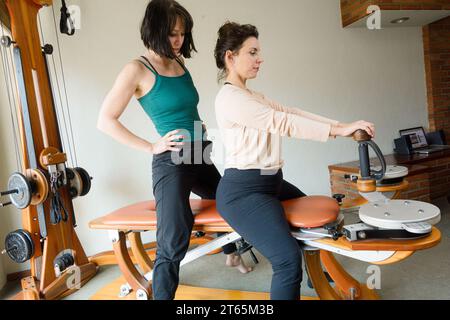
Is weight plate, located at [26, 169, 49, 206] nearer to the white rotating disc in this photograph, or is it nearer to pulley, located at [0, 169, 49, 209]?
pulley, located at [0, 169, 49, 209]

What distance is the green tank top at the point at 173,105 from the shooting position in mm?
1476

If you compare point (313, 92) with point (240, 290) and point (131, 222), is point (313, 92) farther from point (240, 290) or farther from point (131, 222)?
point (131, 222)

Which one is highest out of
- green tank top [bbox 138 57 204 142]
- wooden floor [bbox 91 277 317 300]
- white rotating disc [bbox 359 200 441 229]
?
green tank top [bbox 138 57 204 142]

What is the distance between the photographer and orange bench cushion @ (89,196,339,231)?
1.35 metres

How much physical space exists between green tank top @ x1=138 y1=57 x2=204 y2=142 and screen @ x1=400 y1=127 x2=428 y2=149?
2755 mm

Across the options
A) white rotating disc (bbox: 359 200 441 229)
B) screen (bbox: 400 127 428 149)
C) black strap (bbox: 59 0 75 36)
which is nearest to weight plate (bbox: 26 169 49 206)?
black strap (bbox: 59 0 75 36)

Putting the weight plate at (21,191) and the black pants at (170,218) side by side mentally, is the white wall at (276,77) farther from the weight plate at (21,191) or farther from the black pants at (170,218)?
the black pants at (170,218)

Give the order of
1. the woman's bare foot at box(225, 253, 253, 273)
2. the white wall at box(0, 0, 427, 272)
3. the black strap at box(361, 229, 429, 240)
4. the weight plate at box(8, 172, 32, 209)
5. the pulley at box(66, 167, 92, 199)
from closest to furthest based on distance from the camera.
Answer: the black strap at box(361, 229, 429, 240) → the weight plate at box(8, 172, 32, 209) → the pulley at box(66, 167, 92, 199) → the woman's bare foot at box(225, 253, 253, 273) → the white wall at box(0, 0, 427, 272)

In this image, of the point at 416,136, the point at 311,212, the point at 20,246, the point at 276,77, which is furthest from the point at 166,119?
the point at 416,136

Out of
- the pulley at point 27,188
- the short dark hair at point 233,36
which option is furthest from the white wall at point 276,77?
the short dark hair at point 233,36

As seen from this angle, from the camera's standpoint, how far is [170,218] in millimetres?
1448

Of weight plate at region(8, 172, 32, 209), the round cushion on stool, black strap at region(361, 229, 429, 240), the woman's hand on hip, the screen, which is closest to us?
black strap at region(361, 229, 429, 240)
